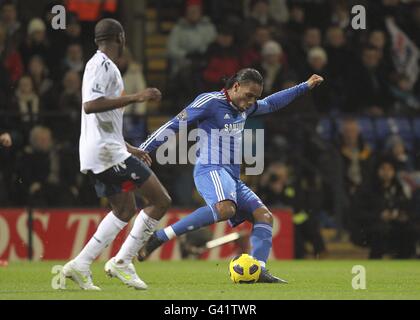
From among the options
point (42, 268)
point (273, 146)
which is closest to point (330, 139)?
point (273, 146)

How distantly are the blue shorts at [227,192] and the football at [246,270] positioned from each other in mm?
573

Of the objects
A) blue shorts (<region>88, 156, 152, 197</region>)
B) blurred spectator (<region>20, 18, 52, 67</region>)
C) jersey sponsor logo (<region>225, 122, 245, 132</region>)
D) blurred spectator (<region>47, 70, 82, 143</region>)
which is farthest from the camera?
blurred spectator (<region>20, 18, 52, 67</region>)

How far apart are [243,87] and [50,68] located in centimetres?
665

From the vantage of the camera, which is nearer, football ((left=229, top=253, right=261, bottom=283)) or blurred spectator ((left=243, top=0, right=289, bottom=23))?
football ((left=229, top=253, right=261, bottom=283))

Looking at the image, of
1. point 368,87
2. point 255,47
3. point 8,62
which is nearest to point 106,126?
point 8,62

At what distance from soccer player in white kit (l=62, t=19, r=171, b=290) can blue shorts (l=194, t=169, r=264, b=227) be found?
1.16 meters

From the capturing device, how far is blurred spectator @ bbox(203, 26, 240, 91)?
16.8m

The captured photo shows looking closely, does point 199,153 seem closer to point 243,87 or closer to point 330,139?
point 243,87

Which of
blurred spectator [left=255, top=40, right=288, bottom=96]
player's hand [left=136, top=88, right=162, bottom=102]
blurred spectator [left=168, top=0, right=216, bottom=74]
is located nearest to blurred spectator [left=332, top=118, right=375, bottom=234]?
blurred spectator [left=255, top=40, right=288, bottom=96]

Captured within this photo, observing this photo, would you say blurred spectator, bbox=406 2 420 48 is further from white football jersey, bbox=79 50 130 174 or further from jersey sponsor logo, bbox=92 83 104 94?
jersey sponsor logo, bbox=92 83 104 94

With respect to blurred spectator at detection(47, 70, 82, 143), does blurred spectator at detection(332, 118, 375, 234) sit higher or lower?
lower

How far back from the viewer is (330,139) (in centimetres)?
1672

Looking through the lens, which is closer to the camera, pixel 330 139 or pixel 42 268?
pixel 42 268

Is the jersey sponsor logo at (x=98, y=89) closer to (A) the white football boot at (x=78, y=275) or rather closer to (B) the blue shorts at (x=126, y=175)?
(B) the blue shorts at (x=126, y=175)
